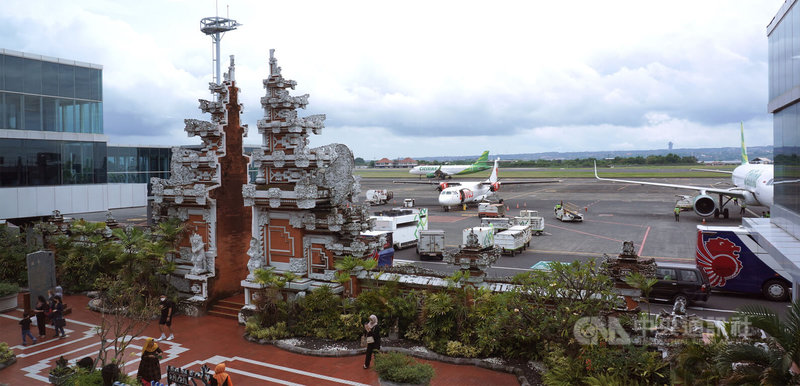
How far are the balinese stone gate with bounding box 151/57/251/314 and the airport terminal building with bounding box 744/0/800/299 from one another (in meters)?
16.6

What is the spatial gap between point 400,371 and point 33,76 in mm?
25281

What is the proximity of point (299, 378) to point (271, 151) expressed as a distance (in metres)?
8.03

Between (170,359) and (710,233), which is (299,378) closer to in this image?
(170,359)

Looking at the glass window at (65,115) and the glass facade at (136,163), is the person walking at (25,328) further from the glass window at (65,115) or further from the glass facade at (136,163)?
the glass facade at (136,163)

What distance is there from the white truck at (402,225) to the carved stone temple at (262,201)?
15.8m

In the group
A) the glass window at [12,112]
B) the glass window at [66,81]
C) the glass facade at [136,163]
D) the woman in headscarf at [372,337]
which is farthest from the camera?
the glass facade at [136,163]

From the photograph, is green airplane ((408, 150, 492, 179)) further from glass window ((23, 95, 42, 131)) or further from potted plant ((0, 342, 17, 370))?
potted plant ((0, 342, 17, 370))

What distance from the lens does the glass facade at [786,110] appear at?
46.5 ft

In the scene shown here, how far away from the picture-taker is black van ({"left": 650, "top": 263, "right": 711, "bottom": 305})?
2073 cm

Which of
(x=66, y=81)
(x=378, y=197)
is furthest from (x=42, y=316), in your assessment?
(x=378, y=197)

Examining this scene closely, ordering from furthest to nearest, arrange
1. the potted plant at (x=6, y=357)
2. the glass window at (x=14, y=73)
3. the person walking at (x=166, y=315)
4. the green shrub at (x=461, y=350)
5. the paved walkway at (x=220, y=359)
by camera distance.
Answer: the glass window at (x=14, y=73)
the person walking at (x=166, y=315)
the potted plant at (x=6, y=357)
the green shrub at (x=461, y=350)
the paved walkway at (x=220, y=359)

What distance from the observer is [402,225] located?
120ft

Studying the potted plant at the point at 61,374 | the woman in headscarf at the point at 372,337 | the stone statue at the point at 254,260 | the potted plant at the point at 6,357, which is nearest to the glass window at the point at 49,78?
the potted plant at the point at 6,357

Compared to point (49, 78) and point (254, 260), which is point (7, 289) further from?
point (49, 78)
